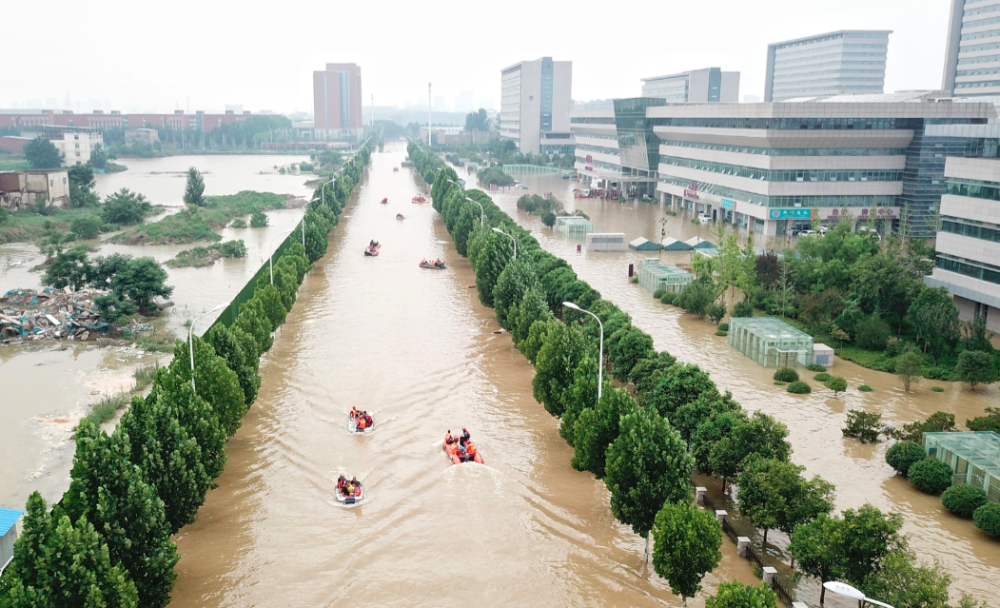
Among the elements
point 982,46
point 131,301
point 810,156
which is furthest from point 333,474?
point 982,46

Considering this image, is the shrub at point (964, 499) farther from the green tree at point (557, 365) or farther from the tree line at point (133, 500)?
the tree line at point (133, 500)

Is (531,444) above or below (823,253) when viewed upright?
below

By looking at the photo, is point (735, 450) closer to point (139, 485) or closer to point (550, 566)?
point (550, 566)

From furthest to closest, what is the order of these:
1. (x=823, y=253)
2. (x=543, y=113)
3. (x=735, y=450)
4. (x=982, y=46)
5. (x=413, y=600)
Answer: (x=543, y=113)
(x=982, y=46)
(x=823, y=253)
(x=735, y=450)
(x=413, y=600)

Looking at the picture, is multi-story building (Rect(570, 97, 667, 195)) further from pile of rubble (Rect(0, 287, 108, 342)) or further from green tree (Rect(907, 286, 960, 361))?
pile of rubble (Rect(0, 287, 108, 342))

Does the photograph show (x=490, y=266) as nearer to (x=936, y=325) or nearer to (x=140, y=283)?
(x=140, y=283)

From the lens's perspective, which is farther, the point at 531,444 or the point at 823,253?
the point at 823,253

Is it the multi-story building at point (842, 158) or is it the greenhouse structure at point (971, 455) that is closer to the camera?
the greenhouse structure at point (971, 455)

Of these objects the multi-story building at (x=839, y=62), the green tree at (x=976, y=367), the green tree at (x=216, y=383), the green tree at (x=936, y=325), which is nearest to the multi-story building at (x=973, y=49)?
the multi-story building at (x=839, y=62)
